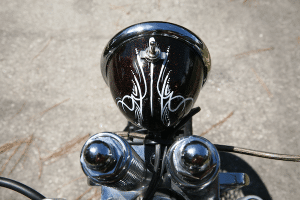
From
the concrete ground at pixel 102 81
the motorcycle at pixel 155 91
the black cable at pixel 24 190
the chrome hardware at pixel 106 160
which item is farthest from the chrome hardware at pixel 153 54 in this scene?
the concrete ground at pixel 102 81

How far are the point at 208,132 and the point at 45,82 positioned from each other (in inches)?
53.2

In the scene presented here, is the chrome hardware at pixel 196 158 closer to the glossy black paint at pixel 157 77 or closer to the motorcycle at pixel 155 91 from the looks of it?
the motorcycle at pixel 155 91

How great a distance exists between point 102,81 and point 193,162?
139 centimetres

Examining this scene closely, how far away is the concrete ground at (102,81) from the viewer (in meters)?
1.58

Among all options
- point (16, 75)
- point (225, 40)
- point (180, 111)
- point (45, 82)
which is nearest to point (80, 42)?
point (45, 82)

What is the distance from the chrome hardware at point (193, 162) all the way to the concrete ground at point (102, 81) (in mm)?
1038

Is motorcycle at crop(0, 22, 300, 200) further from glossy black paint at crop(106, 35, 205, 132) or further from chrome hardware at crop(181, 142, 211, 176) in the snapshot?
chrome hardware at crop(181, 142, 211, 176)

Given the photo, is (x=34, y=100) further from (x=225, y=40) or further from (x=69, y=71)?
(x=225, y=40)

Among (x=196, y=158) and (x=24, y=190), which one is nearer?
(x=196, y=158)

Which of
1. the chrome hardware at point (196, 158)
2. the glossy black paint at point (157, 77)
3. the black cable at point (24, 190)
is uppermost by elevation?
the glossy black paint at point (157, 77)

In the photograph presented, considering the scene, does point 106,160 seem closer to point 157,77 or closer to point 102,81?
point 157,77

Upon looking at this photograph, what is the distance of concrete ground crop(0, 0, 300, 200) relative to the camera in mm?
1585

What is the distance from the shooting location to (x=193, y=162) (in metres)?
0.57

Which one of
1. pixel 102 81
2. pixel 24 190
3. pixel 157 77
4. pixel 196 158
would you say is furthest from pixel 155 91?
pixel 102 81
